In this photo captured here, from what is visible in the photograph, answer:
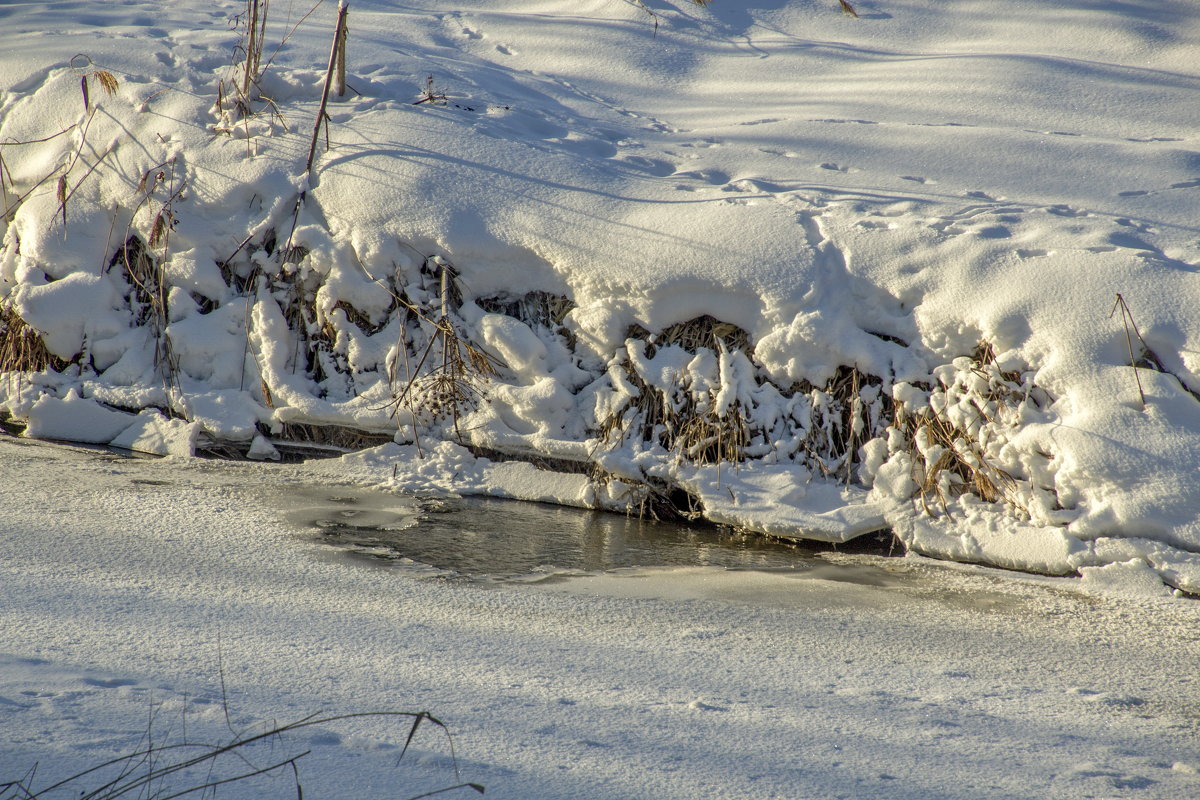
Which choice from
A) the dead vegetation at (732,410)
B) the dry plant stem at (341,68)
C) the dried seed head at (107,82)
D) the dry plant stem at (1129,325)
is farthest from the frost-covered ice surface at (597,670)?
the dry plant stem at (341,68)

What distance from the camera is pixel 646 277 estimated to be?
3779mm

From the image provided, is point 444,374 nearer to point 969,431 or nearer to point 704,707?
point 969,431

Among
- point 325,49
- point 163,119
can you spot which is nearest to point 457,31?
point 325,49

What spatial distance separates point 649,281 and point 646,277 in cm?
2

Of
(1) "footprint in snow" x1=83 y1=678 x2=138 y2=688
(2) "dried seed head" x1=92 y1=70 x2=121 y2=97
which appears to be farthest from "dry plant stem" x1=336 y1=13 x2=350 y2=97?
(1) "footprint in snow" x1=83 y1=678 x2=138 y2=688

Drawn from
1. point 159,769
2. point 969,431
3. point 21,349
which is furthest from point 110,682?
point 21,349

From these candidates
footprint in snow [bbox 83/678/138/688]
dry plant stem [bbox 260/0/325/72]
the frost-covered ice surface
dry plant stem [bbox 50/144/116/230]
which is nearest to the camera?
the frost-covered ice surface

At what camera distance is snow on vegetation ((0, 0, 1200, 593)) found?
329 centimetres

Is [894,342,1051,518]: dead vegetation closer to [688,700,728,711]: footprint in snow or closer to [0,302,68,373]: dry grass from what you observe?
[688,700,728,711]: footprint in snow

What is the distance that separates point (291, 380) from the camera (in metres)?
4.14

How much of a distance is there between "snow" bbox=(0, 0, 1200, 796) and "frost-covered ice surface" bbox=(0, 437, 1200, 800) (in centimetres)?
46

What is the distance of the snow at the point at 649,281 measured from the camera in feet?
10.7

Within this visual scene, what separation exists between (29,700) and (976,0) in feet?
21.5

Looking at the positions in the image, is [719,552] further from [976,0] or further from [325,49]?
[976,0]
